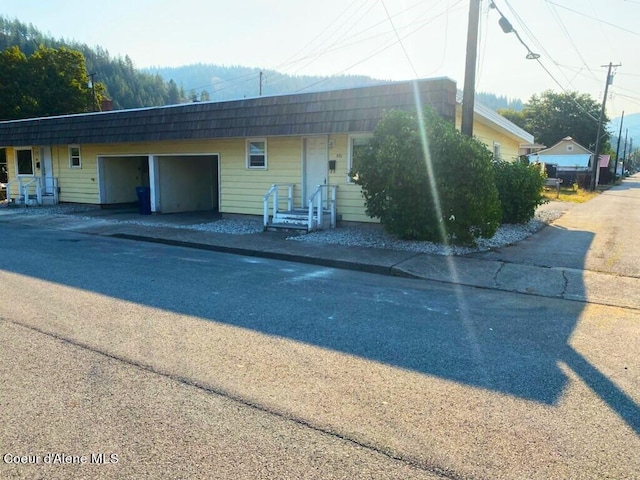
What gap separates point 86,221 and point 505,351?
13754mm

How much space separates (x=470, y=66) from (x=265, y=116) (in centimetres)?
525

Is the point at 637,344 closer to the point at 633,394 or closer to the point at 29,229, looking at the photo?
the point at 633,394

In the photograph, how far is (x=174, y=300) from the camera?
6.04m

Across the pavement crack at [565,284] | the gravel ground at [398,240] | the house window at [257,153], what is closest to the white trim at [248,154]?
the house window at [257,153]

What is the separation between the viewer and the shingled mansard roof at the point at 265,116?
10625mm

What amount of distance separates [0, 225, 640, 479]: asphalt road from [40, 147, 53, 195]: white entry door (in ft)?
50.5

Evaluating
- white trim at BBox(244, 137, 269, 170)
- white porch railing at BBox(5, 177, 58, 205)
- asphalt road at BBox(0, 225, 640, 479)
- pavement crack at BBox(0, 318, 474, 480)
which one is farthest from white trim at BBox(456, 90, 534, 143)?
white porch railing at BBox(5, 177, 58, 205)

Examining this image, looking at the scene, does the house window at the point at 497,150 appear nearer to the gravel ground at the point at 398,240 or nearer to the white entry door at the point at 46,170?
the gravel ground at the point at 398,240

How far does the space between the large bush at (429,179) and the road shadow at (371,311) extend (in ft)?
7.89

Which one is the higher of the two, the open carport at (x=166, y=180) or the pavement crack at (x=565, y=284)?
the open carport at (x=166, y=180)

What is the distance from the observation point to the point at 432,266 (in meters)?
8.18

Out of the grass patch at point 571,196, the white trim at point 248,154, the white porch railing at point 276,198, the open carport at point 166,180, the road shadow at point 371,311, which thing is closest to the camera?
the road shadow at point 371,311

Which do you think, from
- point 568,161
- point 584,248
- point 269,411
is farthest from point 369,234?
point 568,161

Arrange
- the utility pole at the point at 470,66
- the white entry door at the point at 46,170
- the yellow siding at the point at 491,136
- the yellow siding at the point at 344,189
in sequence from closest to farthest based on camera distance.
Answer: the utility pole at the point at 470,66
the yellow siding at the point at 344,189
the yellow siding at the point at 491,136
the white entry door at the point at 46,170
